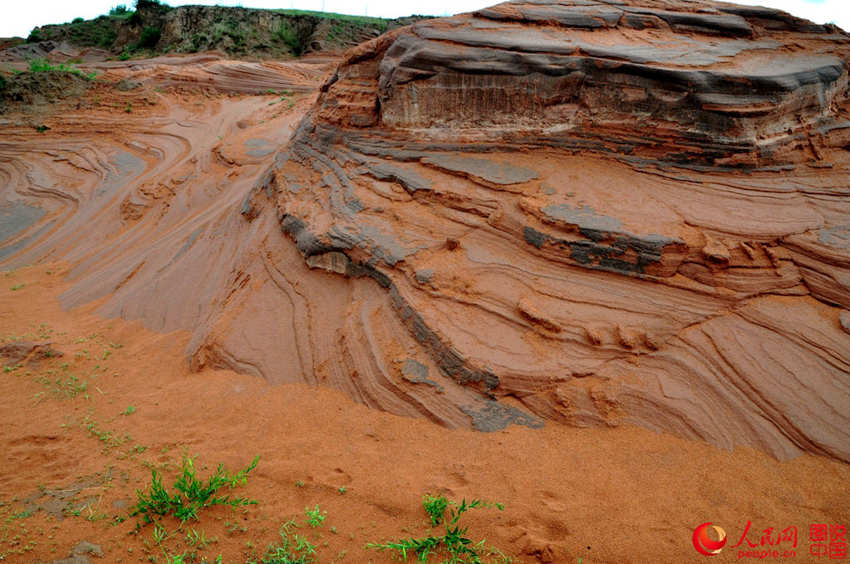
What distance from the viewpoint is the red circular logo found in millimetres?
2361

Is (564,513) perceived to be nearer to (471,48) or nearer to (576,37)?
(471,48)

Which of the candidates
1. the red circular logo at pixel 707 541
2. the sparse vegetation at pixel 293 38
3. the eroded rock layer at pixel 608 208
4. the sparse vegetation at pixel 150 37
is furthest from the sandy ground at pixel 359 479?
the sparse vegetation at pixel 150 37

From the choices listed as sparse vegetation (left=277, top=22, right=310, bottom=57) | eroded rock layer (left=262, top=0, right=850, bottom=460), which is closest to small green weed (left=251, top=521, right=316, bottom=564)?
eroded rock layer (left=262, top=0, right=850, bottom=460)

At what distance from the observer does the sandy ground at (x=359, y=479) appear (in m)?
2.38

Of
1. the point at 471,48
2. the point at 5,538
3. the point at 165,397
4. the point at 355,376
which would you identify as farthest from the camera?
the point at 471,48

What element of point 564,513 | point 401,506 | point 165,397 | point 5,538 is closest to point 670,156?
point 564,513

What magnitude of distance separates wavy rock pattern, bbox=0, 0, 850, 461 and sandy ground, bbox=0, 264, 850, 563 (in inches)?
8.7

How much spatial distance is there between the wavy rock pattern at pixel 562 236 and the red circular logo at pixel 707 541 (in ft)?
2.35

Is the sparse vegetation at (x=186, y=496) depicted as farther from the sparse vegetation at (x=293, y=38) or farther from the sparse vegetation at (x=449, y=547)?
the sparse vegetation at (x=293, y=38)

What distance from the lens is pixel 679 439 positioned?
10.1 ft

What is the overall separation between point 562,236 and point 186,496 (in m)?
3.12

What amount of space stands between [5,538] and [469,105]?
4.60 m

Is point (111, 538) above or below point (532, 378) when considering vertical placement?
below

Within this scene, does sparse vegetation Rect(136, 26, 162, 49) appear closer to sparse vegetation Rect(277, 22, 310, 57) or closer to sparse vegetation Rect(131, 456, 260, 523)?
sparse vegetation Rect(277, 22, 310, 57)
